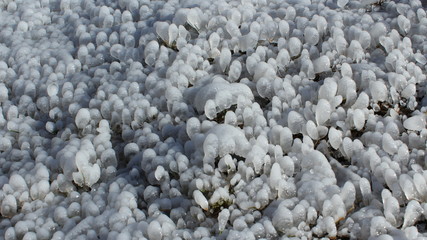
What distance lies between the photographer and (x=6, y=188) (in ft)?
7.08

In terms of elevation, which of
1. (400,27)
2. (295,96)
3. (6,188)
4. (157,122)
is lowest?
(6,188)

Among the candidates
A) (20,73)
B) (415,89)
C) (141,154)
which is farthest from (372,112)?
(20,73)

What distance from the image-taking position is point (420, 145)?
6.83 ft

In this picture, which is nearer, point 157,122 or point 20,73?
point 157,122

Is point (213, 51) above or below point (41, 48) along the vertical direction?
above

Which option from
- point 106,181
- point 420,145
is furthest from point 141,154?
point 420,145

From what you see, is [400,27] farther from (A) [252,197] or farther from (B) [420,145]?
(A) [252,197]

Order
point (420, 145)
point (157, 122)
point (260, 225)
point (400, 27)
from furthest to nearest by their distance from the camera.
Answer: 1. point (400, 27)
2. point (157, 122)
3. point (420, 145)
4. point (260, 225)

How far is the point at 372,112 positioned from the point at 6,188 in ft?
5.16

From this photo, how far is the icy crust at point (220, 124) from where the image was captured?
1933mm

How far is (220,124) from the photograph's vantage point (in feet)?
7.12

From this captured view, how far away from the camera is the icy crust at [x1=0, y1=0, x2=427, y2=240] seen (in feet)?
6.34

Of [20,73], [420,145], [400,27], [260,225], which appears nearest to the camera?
[260,225]

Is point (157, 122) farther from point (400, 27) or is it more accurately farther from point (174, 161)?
point (400, 27)
